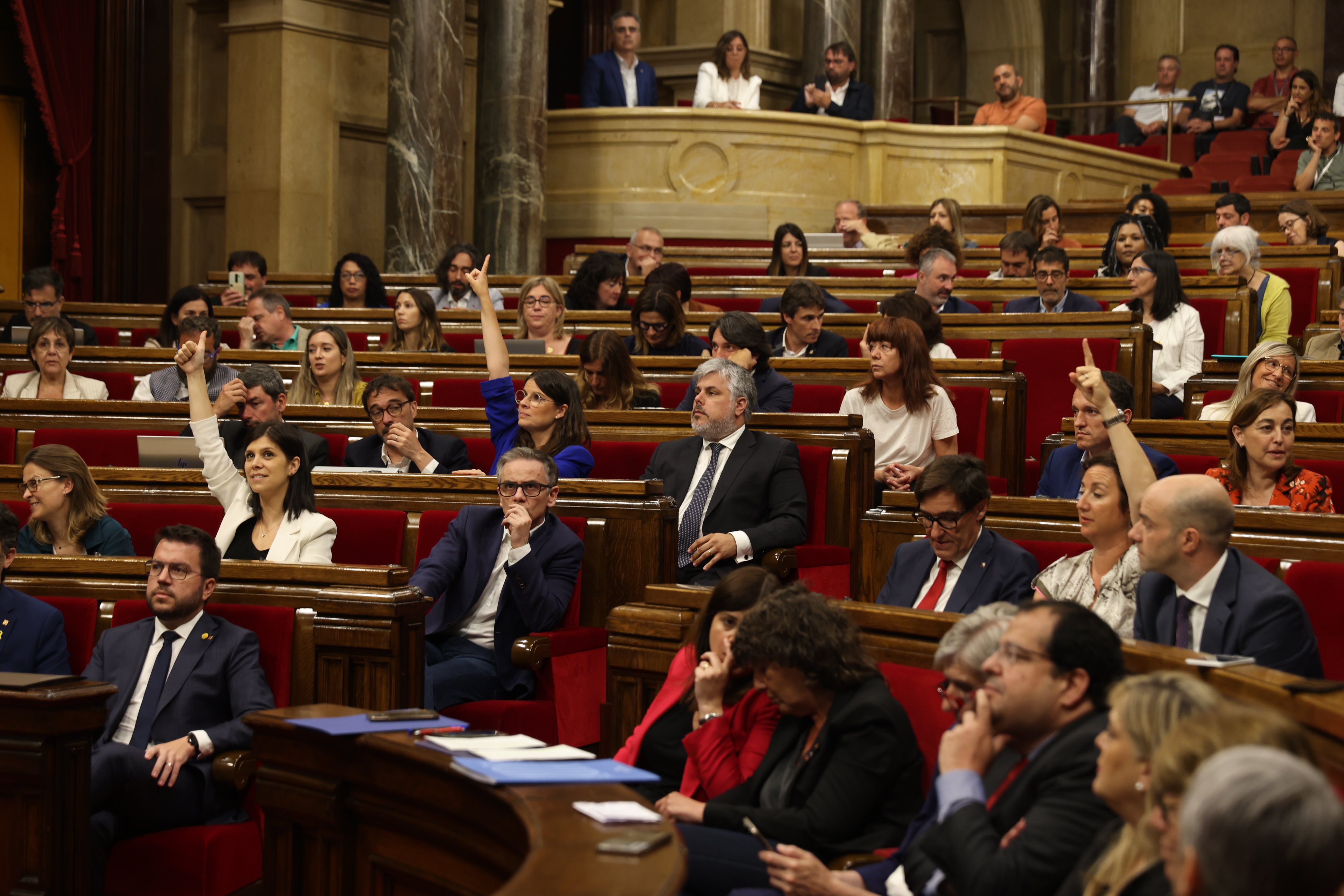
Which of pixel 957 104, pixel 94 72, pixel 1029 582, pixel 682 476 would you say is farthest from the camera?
pixel 957 104

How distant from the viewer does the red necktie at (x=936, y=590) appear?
8.63 ft

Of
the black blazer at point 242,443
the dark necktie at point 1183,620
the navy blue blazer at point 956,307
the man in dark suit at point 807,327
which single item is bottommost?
the dark necktie at point 1183,620

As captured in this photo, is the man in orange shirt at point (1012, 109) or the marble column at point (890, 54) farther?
the marble column at point (890, 54)

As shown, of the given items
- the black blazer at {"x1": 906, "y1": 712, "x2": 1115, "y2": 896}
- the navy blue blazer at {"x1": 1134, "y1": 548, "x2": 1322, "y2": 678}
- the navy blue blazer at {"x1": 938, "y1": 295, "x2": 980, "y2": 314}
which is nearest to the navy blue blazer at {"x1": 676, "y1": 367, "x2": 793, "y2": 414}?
the navy blue blazer at {"x1": 938, "y1": 295, "x2": 980, "y2": 314}

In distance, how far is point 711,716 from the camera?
87.8 inches

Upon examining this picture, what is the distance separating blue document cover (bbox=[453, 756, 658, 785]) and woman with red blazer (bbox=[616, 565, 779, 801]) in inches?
12.5

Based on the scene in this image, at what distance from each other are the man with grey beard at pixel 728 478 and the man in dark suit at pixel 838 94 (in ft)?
17.4

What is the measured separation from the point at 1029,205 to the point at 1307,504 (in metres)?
3.62

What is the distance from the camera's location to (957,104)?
12.0 metres

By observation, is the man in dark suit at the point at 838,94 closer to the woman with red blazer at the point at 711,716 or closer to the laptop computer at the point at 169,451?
the laptop computer at the point at 169,451

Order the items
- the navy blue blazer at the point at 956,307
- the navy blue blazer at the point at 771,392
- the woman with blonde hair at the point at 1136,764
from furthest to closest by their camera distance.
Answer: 1. the navy blue blazer at the point at 956,307
2. the navy blue blazer at the point at 771,392
3. the woman with blonde hair at the point at 1136,764

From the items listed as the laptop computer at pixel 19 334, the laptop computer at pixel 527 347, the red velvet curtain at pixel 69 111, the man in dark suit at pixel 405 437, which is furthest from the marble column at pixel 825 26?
the man in dark suit at pixel 405 437

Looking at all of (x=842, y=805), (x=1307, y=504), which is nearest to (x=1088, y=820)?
(x=842, y=805)

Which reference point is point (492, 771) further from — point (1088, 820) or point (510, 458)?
point (510, 458)
